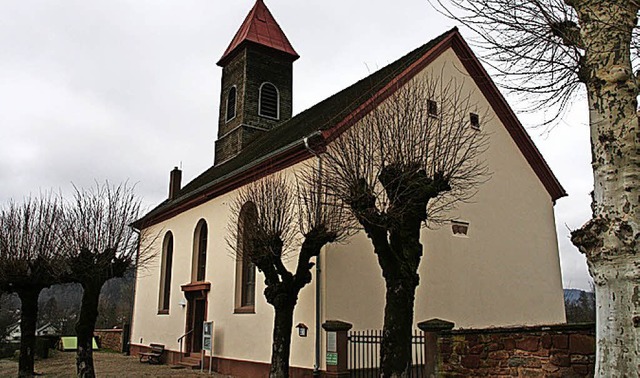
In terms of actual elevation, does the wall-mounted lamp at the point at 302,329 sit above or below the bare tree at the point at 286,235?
below

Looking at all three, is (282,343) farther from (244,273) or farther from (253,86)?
(253,86)

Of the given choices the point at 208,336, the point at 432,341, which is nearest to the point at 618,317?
the point at 432,341

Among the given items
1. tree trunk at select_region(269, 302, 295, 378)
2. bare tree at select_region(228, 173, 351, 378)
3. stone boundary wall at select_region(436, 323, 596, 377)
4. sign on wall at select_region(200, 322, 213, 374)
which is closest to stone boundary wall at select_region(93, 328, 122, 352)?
sign on wall at select_region(200, 322, 213, 374)

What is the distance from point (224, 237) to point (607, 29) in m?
12.8

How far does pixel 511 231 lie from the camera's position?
1590cm

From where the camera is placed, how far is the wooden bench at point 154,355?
18878 millimetres

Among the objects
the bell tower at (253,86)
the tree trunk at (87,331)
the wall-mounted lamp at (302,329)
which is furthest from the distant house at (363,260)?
the tree trunk at (87,331)

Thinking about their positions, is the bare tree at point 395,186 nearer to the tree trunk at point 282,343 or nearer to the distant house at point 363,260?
the distant house at point 363,260

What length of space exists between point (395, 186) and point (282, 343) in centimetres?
417

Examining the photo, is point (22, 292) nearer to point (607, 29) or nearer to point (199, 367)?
point (199, 367)

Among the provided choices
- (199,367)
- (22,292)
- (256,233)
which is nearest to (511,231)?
(256,233)

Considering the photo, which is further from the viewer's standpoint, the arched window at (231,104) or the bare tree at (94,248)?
the arched window at (231,104)

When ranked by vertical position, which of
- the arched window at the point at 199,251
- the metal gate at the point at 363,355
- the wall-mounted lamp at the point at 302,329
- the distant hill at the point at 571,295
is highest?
the arched window at the point at 199,251

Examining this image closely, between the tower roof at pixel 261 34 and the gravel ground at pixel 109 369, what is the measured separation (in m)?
14.1
